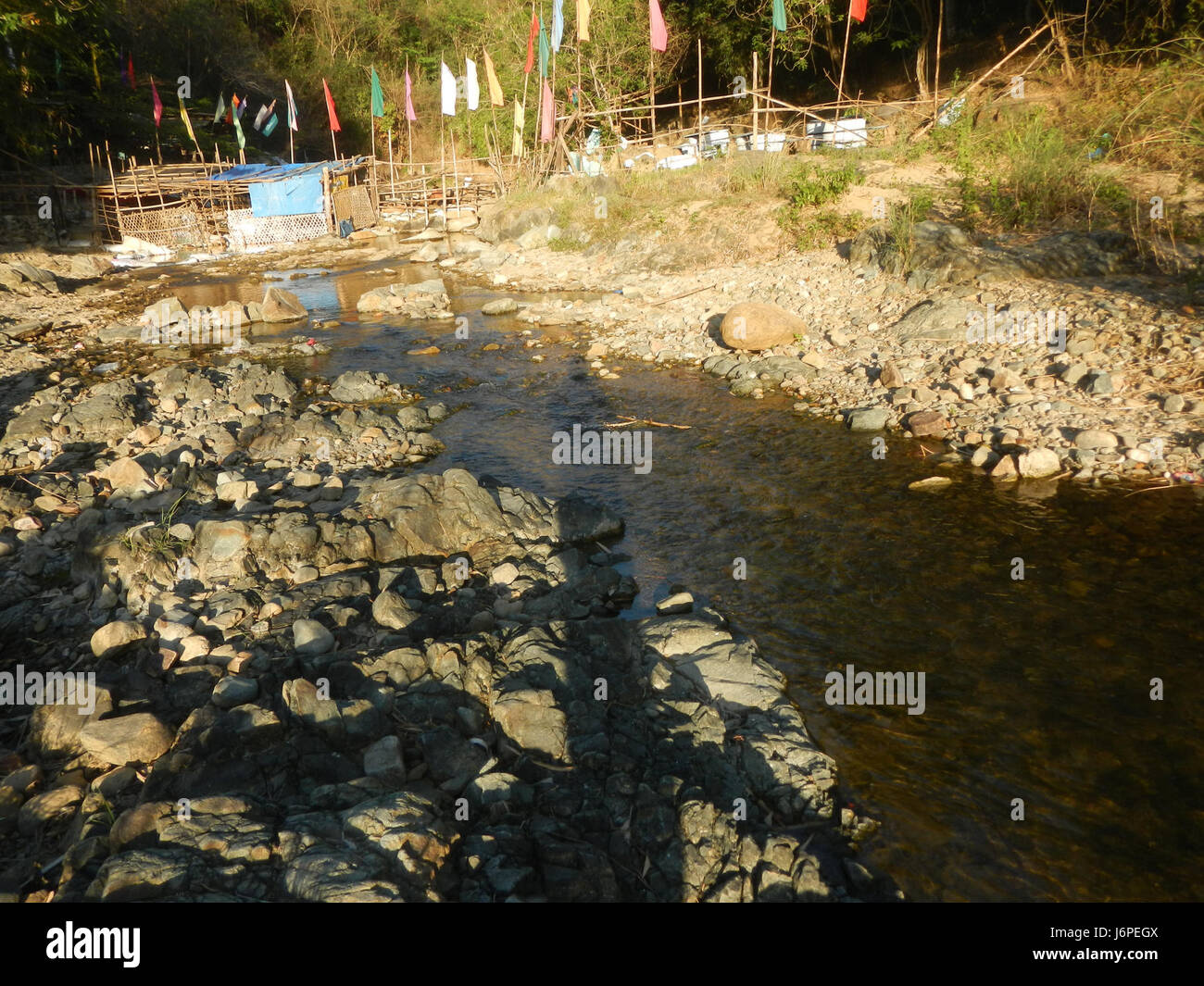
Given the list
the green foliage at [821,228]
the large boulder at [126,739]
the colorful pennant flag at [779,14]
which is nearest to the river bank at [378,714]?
the large boulder at [126,739]

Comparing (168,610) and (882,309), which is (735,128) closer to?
(882,309)

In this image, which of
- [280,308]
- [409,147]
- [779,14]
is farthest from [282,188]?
[779,14]

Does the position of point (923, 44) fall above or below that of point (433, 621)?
above

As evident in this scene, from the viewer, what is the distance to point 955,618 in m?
5.63

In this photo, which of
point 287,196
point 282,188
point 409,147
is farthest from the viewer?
point 409,147

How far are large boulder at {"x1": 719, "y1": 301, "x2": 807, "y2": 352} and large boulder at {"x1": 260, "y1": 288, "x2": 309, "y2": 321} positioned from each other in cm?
967

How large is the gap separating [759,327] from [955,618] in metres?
6.81

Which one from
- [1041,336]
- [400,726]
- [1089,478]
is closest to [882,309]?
[1041,336]

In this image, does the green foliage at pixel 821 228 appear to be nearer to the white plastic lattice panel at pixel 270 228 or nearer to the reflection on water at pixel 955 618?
the reflection on water at pixel 955 618

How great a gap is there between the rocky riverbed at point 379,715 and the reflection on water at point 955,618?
40 centimetres

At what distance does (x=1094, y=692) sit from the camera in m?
4.82

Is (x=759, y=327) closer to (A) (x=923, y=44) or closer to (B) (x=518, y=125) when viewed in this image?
(A) (x=923, y=44)

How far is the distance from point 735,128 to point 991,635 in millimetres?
22075

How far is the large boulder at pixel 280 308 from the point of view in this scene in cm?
1603
